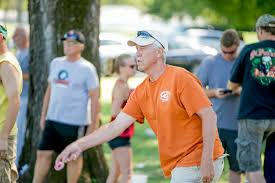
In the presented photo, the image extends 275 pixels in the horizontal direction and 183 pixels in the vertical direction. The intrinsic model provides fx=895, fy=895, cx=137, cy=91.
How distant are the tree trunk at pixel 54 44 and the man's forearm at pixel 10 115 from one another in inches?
126

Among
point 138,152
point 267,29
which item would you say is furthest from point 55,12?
point 138,152

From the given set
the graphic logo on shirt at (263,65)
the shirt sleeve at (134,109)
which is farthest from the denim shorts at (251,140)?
the shirt sleeve at (134,109)

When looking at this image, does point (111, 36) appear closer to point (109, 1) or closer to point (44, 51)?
point (44, 51)

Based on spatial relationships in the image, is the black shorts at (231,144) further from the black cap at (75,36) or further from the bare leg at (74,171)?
the black cap at (75,36)

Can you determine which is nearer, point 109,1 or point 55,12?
point 55,12

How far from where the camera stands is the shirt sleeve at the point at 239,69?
8.75 m

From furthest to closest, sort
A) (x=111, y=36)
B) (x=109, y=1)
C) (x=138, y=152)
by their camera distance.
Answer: (x=109, y=1) < (x=111, y=36) < (x=138, y=152)

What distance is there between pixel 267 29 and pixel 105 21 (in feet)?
274

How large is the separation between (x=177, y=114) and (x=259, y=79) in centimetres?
251

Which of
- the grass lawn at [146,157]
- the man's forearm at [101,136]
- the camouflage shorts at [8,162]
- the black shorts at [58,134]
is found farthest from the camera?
the grass lawn at [146,157]

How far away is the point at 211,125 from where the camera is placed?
6.28 meters

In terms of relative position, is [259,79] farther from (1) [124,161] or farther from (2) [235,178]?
(1) [124,161]

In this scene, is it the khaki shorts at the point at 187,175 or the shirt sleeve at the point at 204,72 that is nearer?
the khaki shorts at the point at 187,175

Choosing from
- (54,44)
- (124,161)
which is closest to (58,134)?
(124,161)
